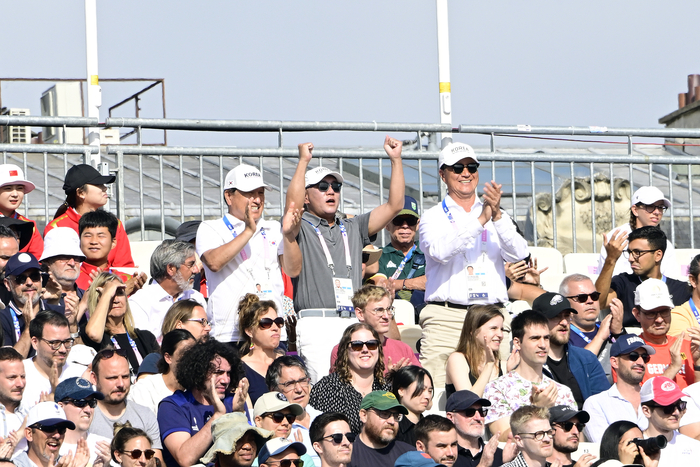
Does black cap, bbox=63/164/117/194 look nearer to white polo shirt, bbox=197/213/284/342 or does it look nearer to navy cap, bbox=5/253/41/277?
white polo shirt, bbox=197/213/284/342

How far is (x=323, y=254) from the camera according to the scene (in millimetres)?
9344

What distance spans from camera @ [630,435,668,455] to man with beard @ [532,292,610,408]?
1.12 meters

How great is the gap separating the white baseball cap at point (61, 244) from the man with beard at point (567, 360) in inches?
135

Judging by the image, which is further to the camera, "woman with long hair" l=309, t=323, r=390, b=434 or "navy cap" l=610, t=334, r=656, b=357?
"navy cap" l=610, t=334, r=656, b=357

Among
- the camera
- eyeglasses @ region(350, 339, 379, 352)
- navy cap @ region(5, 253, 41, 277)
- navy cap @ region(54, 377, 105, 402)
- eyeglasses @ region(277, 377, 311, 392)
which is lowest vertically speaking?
the camera

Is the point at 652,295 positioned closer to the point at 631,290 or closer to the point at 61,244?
the point at 631,290

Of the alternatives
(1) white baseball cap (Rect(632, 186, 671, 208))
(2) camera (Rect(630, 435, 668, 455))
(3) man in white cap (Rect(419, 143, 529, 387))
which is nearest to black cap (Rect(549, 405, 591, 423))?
(2) camera (Rect(630, 435, 668, 455))

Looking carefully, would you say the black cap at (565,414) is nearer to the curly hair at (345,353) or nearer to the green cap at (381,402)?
the green cap at (381,402)

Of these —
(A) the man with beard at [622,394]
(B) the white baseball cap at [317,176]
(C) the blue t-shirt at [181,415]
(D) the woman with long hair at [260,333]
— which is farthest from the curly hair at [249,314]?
(A) the man with beard at [622,394]

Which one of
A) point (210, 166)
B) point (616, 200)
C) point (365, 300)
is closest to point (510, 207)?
point (616, 200)

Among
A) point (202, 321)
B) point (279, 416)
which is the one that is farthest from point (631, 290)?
point (279, 416)

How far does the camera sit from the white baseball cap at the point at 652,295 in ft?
31.4

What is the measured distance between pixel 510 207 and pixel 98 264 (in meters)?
6.57

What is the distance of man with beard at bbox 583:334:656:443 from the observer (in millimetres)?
8688
